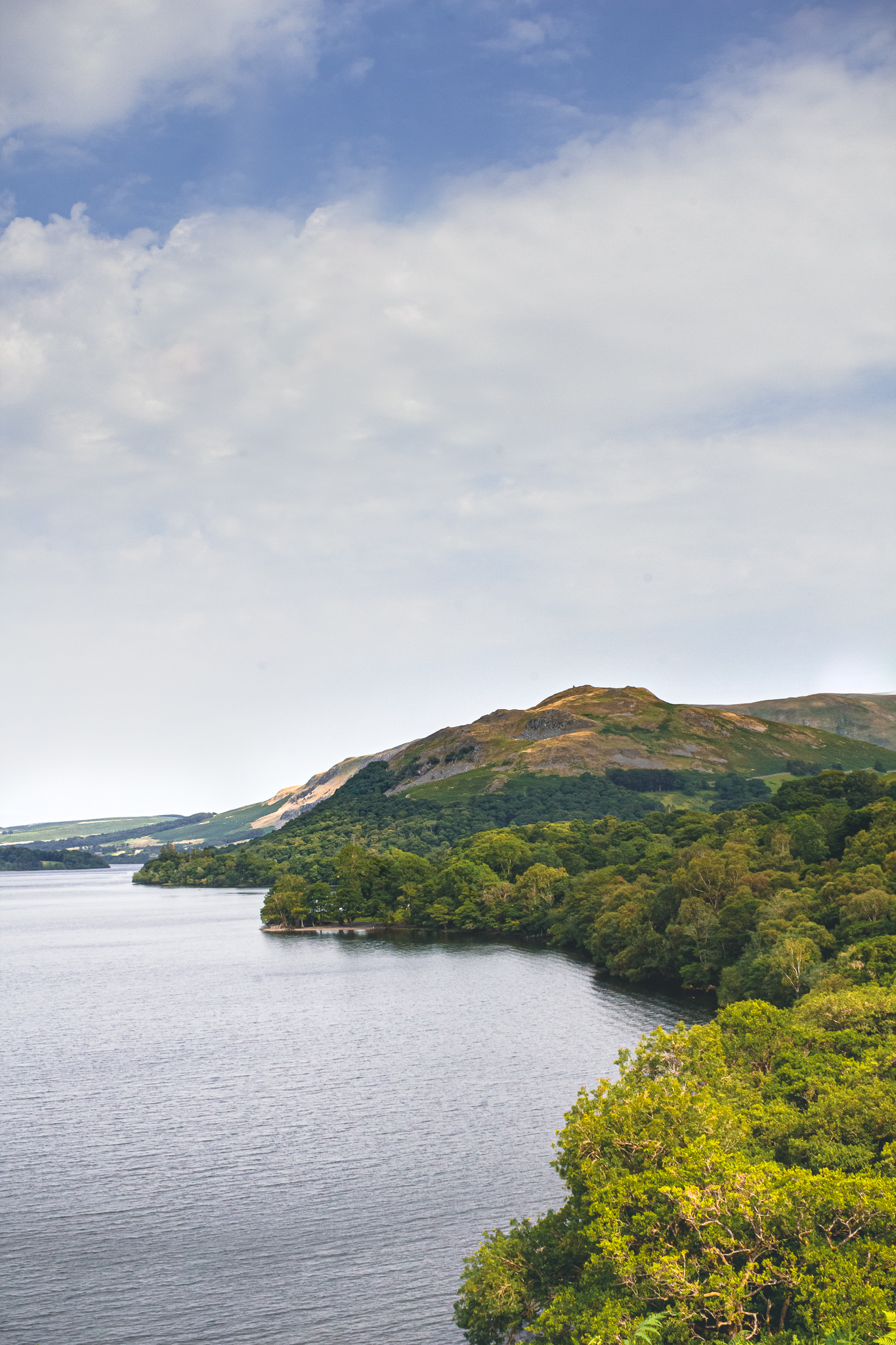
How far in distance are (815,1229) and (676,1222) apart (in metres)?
4.69

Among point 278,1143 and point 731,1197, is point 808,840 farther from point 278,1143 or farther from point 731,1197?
point 731,1197

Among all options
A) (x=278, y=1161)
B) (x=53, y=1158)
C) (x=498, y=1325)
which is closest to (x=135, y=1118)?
(x=53, y=1158)

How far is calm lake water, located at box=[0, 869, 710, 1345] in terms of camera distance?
139 ft

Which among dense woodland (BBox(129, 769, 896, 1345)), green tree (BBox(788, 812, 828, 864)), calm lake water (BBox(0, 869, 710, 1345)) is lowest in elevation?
calm lake water (BBox(0, 869, 710, 1345))

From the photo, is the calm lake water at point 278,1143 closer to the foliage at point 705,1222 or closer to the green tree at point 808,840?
the foliage at point 705,1222

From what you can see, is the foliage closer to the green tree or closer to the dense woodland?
the dense woodland

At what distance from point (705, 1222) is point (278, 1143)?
3987 cm

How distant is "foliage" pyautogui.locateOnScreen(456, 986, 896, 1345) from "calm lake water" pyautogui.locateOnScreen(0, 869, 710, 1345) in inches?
249

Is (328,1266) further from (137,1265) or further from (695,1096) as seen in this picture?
(695,1096)

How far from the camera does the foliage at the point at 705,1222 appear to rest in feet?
95.6

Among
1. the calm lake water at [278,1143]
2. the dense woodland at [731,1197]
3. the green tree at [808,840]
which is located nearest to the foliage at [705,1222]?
the dense woodland at [731,1197]

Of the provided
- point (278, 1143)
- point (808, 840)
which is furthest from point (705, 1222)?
point (808, 840)

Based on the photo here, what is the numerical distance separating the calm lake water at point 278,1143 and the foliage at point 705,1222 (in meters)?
6.33

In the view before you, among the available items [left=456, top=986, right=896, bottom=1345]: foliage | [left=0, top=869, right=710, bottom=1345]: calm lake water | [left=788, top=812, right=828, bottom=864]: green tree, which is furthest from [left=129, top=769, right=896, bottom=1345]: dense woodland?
[left=788, top=812, right=828, bottom=864]: green tree
